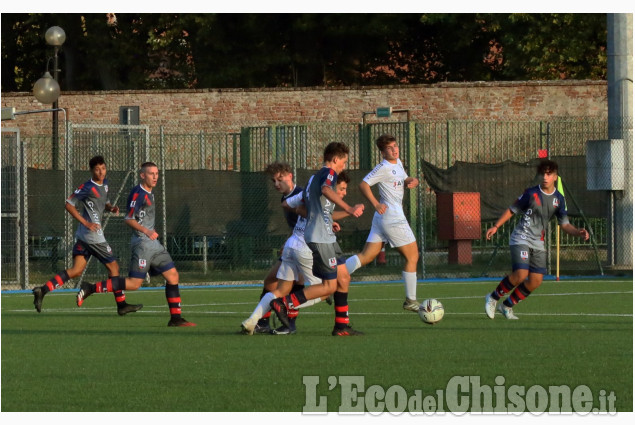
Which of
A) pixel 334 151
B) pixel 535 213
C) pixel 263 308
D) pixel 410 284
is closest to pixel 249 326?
pixel 263 308

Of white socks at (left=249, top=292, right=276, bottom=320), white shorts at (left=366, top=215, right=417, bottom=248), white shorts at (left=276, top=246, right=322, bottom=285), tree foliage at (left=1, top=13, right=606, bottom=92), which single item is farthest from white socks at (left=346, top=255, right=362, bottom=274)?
tree foliage at (left=1, top=13, right=606, bottom=92)

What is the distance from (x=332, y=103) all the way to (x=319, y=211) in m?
22.6

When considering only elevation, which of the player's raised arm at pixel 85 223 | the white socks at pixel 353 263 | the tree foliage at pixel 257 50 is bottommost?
the white socks at pixel 353 263

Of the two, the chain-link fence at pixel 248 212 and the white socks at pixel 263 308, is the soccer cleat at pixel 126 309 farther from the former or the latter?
the chain-link fence at pixel 248 212

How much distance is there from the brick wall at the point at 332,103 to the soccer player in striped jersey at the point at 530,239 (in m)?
19.8

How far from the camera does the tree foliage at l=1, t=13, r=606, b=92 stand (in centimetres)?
4194

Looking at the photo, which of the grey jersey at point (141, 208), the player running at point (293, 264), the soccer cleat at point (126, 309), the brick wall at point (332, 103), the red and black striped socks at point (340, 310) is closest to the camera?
the red and black striped socks at point (340, 310)

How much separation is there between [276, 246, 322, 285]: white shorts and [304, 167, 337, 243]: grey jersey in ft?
1.05

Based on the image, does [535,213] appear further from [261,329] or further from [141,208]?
[141,208]

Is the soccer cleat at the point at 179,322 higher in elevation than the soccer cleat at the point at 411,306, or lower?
lower

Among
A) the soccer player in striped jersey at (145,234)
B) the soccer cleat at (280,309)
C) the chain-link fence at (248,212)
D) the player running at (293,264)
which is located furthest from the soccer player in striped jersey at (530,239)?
the chain-link fence at (248,212)

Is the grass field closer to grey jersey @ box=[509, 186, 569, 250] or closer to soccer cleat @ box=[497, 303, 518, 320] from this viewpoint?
soccer cleat @ box=[497, 303, 518, 320]

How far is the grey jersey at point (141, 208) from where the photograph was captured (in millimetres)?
15680

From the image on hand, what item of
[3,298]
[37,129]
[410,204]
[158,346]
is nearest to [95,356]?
[158,346]
